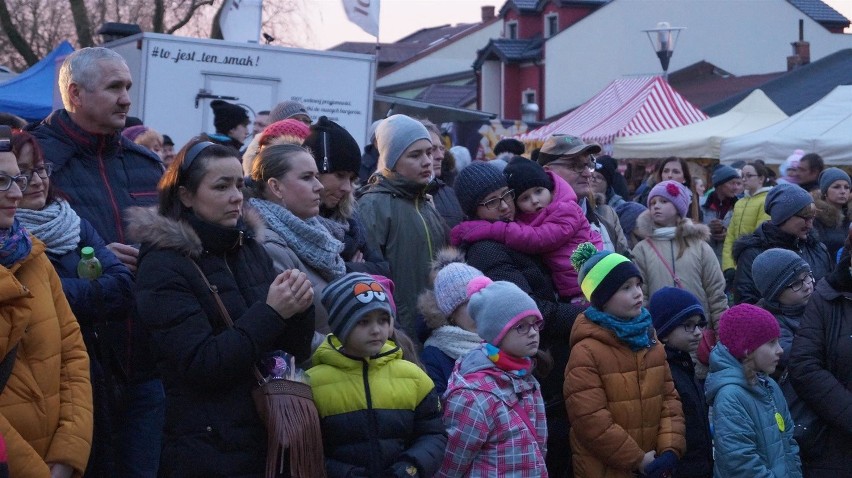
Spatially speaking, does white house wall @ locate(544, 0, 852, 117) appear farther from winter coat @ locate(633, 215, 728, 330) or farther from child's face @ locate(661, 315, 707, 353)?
child's face @ locate(661, 315, 707, 353)

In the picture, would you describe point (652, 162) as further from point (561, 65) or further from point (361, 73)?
point (561, 65)

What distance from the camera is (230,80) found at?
494 inches

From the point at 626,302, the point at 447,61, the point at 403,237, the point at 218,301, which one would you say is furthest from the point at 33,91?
the point at 447,61

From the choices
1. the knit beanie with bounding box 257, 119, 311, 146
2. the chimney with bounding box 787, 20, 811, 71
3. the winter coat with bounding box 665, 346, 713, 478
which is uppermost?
the chimney with bounding box 787, 20, 811, 71

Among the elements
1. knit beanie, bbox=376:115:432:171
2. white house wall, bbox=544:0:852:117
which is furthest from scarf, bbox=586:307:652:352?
white house wall, bbox=544:0:852:117

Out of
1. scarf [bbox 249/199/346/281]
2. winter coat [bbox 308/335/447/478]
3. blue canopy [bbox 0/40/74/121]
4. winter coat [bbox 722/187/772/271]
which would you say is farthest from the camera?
blue canopy [bbox 0/40/74/121]

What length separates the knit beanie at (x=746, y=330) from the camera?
5.79m

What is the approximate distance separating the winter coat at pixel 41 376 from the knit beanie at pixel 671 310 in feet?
10.6

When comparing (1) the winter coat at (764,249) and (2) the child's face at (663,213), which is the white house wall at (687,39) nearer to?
(1) the winter coat at (764,249)

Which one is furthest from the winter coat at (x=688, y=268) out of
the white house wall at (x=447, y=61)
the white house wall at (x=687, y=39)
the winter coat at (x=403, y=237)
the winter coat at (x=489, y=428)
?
the white house wall at (x=447, y=61)

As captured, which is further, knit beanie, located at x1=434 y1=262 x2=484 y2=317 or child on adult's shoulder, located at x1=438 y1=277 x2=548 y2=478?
knit beanie, located at x1=434 y1=262 x2=484 y2=317

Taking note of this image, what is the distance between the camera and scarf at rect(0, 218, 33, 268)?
12.3 ft

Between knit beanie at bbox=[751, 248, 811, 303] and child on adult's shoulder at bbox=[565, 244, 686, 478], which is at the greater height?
knit beanie at bbox=[751, 248, 811, 303]

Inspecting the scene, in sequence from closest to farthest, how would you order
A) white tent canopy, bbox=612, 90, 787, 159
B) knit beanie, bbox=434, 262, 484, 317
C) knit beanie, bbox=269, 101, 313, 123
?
knit beanie, bbox=434, 262, 484, 317
knit beanie, bbox=269, 101, 313, 123
white tent canopy, bbox=612, 90, 787, 159
